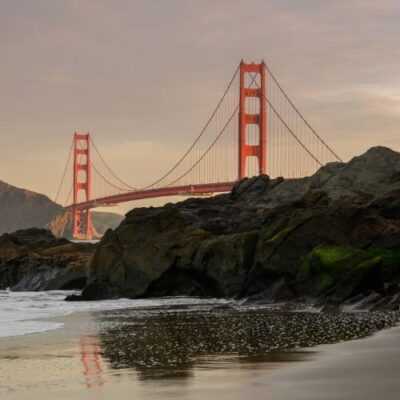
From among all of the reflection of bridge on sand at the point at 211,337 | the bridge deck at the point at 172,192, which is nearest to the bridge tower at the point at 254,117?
the bridge deck at the point at 172,192

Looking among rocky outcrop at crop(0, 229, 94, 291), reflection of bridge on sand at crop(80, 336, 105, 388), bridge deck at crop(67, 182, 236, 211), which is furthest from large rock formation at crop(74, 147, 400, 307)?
bridge deck at crop(67, 182, 236, 211)

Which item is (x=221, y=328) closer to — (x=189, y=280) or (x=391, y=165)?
(x=189, y=280)

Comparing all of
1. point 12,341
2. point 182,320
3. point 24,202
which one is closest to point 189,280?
point 182,320

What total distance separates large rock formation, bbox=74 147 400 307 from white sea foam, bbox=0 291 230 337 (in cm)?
134

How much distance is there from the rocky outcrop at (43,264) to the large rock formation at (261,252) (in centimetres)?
433

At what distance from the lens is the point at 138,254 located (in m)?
29.1

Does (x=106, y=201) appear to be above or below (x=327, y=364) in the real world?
above

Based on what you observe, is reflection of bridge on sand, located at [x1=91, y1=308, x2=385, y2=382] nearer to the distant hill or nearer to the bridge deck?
the bridge deck

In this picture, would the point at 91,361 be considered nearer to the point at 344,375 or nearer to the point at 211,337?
the point at 211,337

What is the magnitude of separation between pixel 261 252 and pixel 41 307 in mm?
6713

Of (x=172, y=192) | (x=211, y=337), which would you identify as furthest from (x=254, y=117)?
(x=211, y=337)

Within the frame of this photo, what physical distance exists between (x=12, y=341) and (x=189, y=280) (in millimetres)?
14023

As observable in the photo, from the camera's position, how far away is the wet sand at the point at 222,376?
8.55 meters

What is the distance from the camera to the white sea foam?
18391 mm
